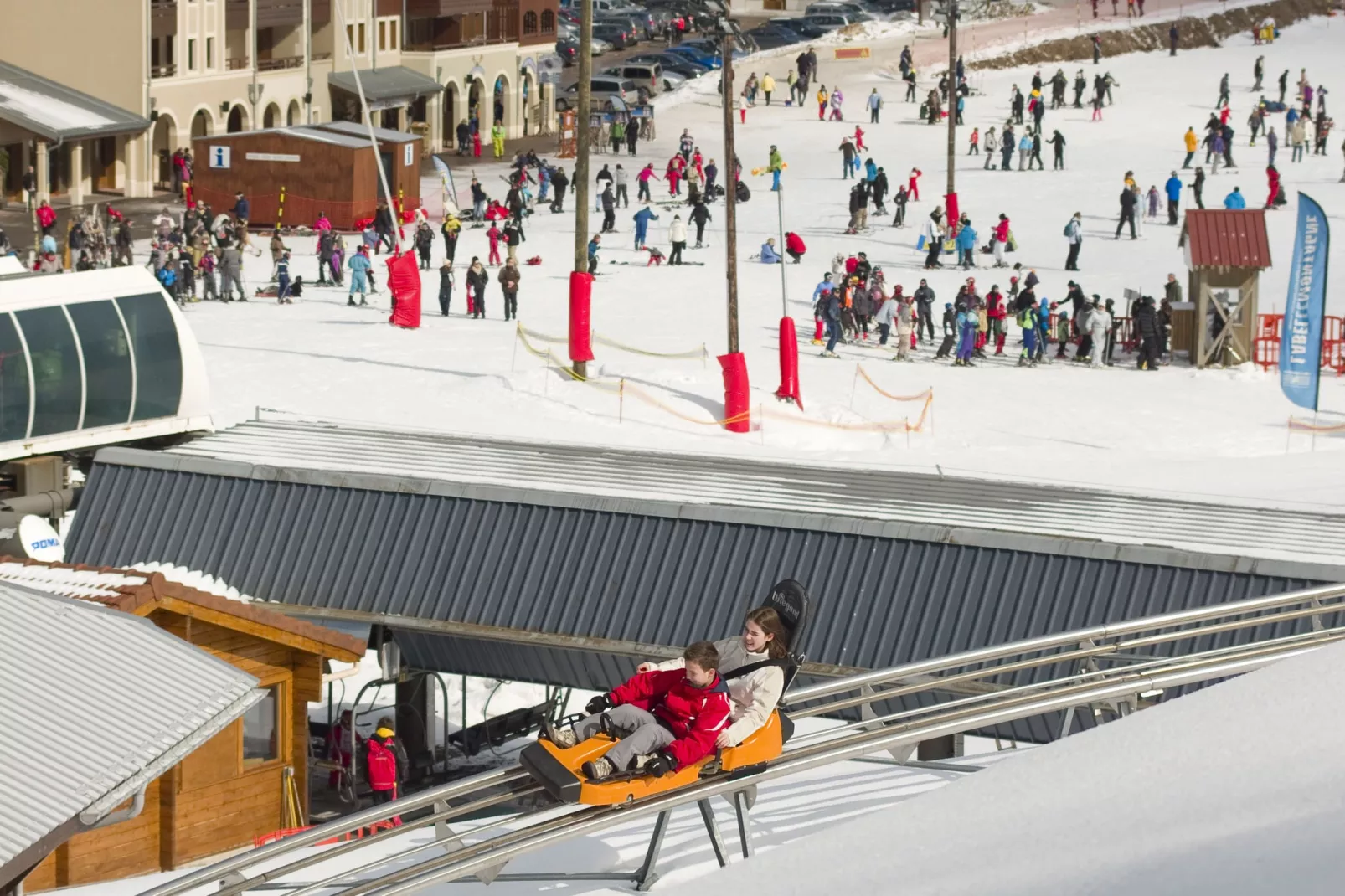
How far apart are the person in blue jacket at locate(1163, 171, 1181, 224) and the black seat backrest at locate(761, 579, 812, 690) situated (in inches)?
1521

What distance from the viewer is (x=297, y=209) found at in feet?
152

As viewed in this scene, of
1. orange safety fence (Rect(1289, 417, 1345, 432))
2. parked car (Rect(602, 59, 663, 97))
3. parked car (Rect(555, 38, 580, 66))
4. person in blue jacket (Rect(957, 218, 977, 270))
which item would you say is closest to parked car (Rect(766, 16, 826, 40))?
parked car (Rect(555, 38, 580, 66))

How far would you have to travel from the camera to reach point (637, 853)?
11.0 meters

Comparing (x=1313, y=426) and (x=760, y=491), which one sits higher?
(x=760, y=491)

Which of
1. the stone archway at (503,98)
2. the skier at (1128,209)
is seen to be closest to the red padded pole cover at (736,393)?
the skier at (1128,209)

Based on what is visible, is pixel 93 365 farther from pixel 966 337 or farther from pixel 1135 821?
pixel 1135 821

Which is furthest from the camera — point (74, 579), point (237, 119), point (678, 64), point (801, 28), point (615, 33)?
point (615, 33)

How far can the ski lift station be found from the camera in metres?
22.6

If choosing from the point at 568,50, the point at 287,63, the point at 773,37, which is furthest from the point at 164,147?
the point at 773,37

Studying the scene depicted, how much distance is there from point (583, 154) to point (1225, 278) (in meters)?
11.0

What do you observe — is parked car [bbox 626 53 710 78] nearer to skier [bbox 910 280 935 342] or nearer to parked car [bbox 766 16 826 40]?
parked car [bbox 766 16 826 40]

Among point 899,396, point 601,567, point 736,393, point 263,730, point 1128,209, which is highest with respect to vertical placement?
point 1128,209

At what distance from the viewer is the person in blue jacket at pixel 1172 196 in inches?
1842

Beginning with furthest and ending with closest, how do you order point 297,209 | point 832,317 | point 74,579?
1. point 297,209
2. point 832,317
3. point 74,579
